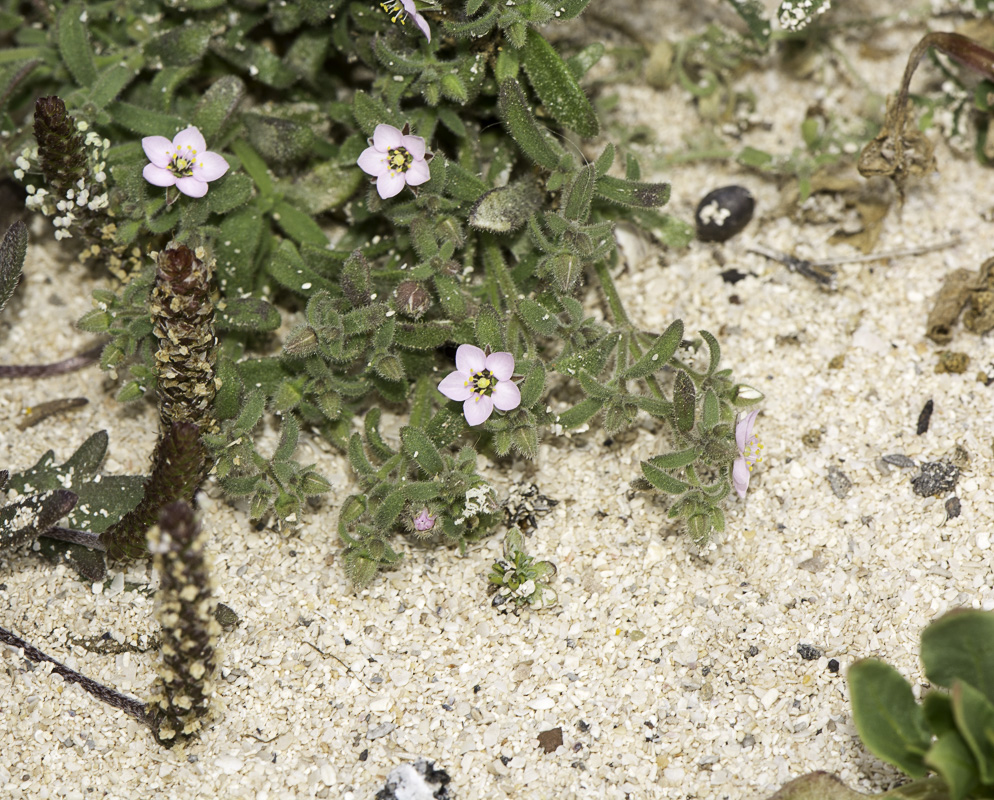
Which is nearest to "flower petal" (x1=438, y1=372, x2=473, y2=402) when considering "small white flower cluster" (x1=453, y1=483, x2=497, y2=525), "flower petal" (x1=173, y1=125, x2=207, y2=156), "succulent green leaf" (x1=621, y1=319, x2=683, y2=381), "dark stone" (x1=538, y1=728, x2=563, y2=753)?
"small white flower cluster" (x1=453, y1=483, x2=497, y2=525)

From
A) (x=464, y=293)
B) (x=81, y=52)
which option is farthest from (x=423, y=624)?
(x=81, y=52)

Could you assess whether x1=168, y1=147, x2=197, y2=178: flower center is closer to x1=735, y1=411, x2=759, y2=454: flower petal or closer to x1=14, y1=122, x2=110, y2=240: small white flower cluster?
x1=14, y1=122, x2=110, y2=240: small white flower cluster

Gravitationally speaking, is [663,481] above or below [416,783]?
above

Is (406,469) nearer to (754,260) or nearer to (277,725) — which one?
(277,725)

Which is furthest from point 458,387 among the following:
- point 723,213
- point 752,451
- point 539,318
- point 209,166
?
point 723,213

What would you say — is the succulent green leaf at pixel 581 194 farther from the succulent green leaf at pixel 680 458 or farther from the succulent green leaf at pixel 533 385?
the succulent green leaf at pixel 680 458

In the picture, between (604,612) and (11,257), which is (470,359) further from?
(11,257)

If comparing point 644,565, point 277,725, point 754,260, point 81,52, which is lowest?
point 277,725
